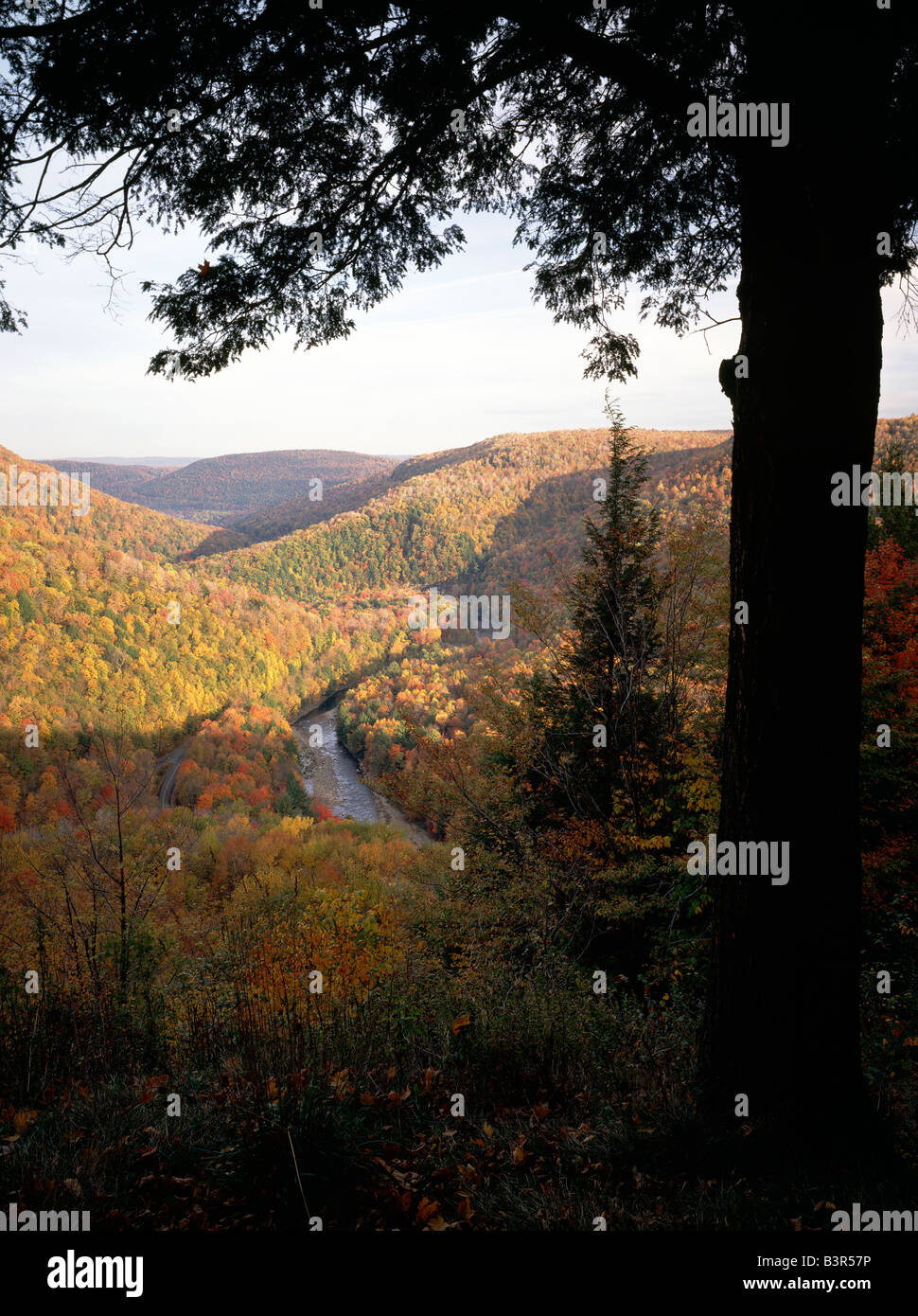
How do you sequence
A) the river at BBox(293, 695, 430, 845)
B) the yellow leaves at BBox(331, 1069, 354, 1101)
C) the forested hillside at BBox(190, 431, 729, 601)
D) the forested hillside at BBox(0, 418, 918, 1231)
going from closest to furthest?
1. the forested hillside at BBox(0, 418, 918, 1231)
2. the yellow leaves at BBox(331, 1069, 354, 1101)
3. the river at BBox(293, 695, 430, 845)
4. the forested hillside at BBox(190, 431, 729, 601)

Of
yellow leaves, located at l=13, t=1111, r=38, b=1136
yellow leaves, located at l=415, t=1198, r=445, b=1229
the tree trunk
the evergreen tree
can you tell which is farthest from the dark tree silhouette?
the evergreen tree

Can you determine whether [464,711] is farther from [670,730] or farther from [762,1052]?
[762,1052]

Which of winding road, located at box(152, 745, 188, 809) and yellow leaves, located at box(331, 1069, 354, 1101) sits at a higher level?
yellow leaves, located at box(331, 1069, 354, 1101)

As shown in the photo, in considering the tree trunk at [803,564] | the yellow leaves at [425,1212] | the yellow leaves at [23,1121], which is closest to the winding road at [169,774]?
the yellow leaves at [23,1121]

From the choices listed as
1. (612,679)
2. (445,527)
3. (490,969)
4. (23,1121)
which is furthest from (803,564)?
(445,527)

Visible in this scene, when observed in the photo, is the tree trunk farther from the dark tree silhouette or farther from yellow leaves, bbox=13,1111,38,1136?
yellow leaves, bbox=13,1111,38,1136

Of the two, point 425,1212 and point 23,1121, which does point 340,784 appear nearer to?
point 23,1121
